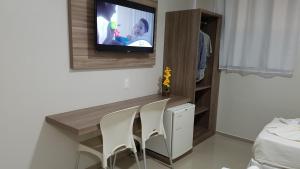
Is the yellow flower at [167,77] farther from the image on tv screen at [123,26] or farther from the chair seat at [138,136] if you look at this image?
the chair seat at [138,136]

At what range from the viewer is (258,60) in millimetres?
3178

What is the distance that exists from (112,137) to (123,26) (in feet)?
4.13

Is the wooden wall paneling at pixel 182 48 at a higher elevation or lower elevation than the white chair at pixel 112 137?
higher

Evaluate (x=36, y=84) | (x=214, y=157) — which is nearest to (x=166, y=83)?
(x=214, y=157)

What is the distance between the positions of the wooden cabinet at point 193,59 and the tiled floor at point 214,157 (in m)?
0.22

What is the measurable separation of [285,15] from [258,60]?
673mm

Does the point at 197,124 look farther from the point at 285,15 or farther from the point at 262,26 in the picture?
the point at 285,15

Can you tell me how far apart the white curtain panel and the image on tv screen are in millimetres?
1350

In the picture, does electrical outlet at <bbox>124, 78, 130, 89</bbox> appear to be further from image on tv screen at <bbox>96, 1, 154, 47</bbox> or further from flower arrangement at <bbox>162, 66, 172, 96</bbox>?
flower arrangement at <bbox>162, 66, 172, 96</bbox>

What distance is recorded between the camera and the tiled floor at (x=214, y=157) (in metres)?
2.73

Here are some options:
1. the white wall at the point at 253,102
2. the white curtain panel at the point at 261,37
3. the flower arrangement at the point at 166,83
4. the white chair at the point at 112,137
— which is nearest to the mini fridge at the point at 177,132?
the flower arrangement at the point at 166,83

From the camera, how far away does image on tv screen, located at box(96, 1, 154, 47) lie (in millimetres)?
2236

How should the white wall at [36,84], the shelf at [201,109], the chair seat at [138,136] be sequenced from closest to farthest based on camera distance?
the white wall at [36,84], the chair seat at [138,136], the shelf at [201,109]

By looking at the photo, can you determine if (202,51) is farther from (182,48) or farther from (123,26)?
(123,26)
